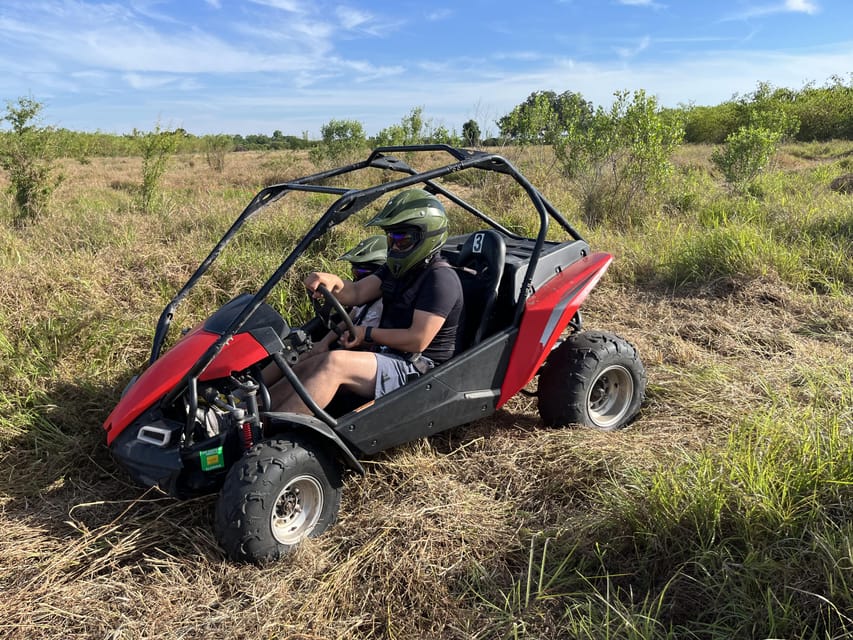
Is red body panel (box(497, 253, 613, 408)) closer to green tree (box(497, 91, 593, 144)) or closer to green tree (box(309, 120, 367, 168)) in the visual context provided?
green tree (box(497, 91, 593, 144))

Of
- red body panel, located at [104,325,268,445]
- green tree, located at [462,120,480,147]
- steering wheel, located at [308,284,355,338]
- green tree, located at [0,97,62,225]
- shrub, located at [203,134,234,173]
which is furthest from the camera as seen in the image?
shrub, located at [203,134,234,173]

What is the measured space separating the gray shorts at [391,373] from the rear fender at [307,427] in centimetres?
31

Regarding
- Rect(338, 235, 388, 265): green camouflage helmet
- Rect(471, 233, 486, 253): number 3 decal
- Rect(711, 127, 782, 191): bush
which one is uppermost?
Rect(711, 127, 782, 191): bush

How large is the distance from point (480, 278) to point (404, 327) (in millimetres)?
530

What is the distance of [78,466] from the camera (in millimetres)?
3252

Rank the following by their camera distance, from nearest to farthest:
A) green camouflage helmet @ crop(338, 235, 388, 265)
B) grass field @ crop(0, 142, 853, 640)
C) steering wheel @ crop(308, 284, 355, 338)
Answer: grass field @ crop(0, 142, 853, 640) → steering wheel @ crop(308, 284, 355, 338) → green camouflage helmet @ crop(338, 235, 388, 265)

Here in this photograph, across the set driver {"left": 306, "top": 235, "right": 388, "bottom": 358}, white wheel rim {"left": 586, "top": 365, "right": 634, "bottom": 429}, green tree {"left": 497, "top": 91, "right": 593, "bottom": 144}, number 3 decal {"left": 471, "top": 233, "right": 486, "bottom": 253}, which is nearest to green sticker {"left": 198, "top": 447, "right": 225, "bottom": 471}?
driver {"left": 306, "top": 235, "right": 388, "bottom": 358}

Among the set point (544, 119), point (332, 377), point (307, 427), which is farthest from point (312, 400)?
point (544, 119)

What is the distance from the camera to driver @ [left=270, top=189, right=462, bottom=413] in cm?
283

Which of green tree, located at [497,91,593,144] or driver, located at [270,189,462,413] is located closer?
driver, located at [270,189,462,413]

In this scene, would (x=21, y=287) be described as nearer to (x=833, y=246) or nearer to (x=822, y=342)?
(x=822, y=342)

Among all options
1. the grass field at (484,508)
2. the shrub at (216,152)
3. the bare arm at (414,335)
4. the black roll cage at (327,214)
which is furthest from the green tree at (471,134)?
the shrub at (216,152)

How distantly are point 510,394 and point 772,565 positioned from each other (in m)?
1.44

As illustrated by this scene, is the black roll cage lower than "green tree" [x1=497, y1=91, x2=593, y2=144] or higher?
lower
